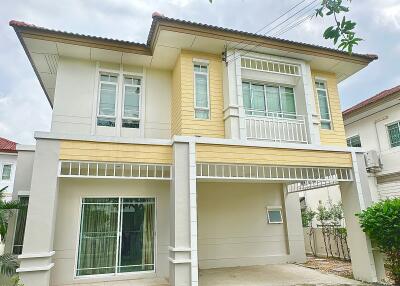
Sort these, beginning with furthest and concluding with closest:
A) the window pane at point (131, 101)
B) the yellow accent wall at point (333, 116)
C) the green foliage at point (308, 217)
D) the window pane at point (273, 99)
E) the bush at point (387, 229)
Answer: the green foliage at point (308, 217)
the yellow accent wall at point (333, 116)
the window pane at point (273, 99)
the window pane at point (131, 101)
the bush at point (387, 229)

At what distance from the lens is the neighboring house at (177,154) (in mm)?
6227

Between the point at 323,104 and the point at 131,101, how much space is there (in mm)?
6254

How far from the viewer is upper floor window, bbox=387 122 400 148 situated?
1171 cm

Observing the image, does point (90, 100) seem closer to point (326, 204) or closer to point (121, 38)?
point (121, 38)

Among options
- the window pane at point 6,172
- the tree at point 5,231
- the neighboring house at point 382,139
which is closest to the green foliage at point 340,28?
the tree at point 5,231

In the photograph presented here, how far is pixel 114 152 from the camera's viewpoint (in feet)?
20.9

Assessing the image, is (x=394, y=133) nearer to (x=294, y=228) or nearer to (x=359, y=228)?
(x=294, y=228)

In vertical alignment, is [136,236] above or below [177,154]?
below

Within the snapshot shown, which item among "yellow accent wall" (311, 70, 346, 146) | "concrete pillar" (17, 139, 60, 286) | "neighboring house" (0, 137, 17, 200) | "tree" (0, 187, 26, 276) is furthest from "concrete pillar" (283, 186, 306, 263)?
"neighboring house" (0, 137, 17, 200)

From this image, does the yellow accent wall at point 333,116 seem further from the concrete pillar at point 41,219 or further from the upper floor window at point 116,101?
the concrete pillar at point 41,219

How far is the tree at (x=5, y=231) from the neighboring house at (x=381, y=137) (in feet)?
42.7

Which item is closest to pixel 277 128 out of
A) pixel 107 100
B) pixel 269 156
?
pixel 269 156

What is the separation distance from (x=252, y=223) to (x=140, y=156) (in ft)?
16.7

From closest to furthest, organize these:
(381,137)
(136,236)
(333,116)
→ (136,236)
(333,116)
(381,137)
